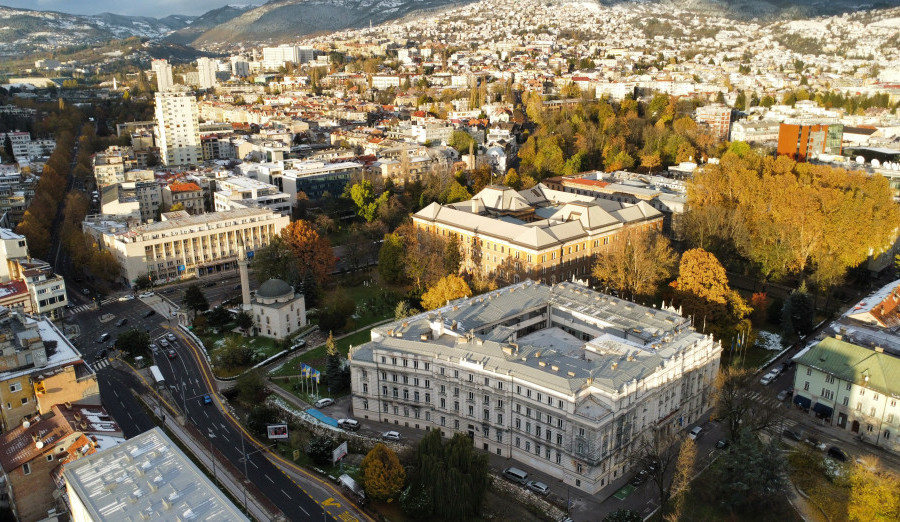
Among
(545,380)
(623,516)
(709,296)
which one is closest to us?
(623,516)

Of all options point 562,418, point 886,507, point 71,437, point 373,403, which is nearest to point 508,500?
point 562,418

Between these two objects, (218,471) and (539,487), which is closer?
(539,487)

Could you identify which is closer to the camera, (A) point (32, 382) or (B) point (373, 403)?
(A) point (32, 382)

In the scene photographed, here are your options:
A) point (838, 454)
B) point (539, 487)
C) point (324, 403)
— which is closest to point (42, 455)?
point (324, 403)

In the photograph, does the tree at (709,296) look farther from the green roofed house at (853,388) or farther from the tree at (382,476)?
the tree at (382,476)

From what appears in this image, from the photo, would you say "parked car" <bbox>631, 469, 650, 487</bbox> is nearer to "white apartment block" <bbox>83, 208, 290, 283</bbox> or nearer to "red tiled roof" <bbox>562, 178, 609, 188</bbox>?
"white apartment block" <bbox>83, 208, 290, 283</bbox>

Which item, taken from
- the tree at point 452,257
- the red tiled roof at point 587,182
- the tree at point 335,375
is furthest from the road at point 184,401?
the red tiled roof at point 587,182

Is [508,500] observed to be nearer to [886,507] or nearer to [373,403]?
[373,403]

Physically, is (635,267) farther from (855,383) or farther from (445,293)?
(855,383)
